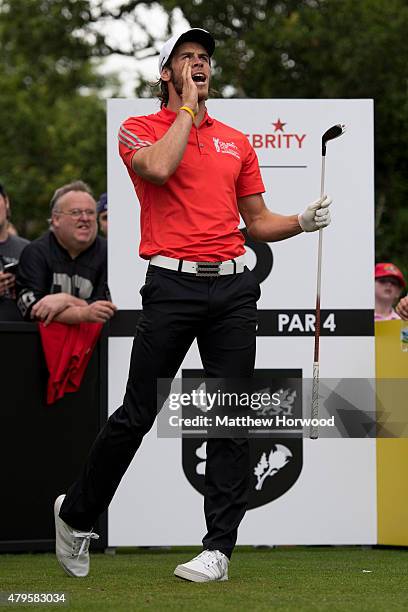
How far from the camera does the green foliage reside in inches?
861

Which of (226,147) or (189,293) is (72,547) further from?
(226,147)

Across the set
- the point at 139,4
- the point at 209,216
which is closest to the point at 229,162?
the point at 209,216

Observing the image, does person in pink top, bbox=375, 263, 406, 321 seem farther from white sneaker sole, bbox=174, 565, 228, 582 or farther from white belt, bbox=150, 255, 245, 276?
white sneaker sole, bbox=174, 565, 228, 582

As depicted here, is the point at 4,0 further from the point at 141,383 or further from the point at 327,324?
the point at 141,383

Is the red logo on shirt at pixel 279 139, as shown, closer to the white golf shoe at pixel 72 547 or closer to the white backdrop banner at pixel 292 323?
the white backdrop banner at pixel 292 323

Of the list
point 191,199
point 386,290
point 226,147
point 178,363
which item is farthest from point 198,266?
point 386,290

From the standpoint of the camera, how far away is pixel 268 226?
19.1ft

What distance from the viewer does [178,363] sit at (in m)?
5.54

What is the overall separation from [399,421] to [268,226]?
1.79 metres

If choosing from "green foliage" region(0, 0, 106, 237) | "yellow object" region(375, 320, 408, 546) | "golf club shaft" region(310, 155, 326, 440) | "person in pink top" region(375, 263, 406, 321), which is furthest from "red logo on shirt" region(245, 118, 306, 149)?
"green foliage" region(0, 0, 106, 237)

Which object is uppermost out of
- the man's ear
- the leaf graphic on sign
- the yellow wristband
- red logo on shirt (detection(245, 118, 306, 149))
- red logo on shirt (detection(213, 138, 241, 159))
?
the man's ear

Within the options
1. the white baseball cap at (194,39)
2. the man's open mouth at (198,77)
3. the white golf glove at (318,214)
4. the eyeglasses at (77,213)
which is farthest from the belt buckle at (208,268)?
the eyeglasses at (77,213)

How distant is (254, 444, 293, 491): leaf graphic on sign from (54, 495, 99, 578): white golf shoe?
170 cm

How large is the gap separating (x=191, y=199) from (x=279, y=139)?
187 cm
